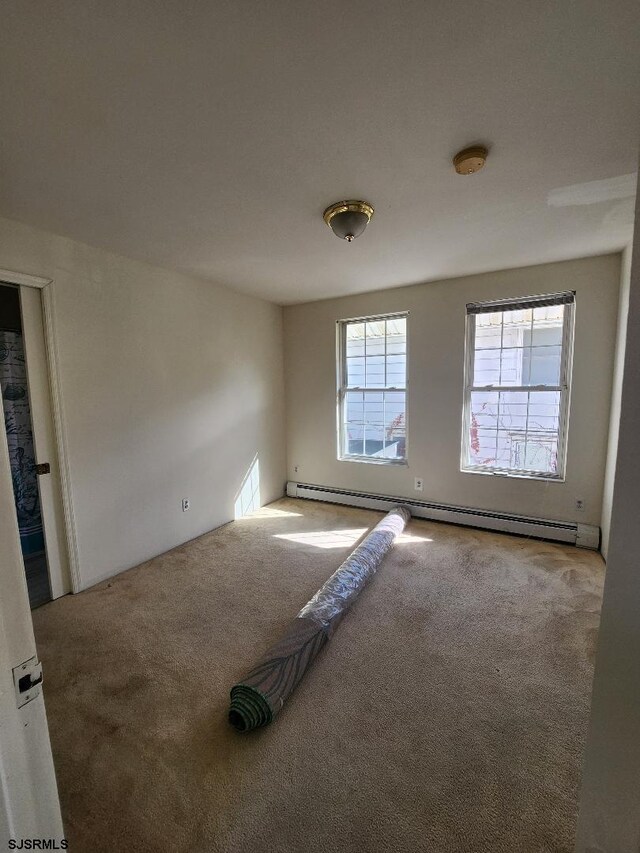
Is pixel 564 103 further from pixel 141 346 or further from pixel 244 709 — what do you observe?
pixel 141 346

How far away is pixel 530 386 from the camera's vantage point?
318 cm

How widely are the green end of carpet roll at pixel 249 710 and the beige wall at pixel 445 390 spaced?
2642 millimetres

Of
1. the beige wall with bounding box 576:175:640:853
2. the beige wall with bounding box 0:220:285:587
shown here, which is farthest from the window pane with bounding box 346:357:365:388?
the beige wall with bounding box 576:175:640:853

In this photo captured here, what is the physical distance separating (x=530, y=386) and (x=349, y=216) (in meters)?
2.26

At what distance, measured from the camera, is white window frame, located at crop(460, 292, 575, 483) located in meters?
2.97

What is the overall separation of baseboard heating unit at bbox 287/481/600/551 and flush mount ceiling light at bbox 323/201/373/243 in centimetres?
271

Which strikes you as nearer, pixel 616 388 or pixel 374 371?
pixel 616 388

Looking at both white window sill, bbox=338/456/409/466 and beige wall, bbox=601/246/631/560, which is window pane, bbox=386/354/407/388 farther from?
beige wall, bbox=601/246/631/560

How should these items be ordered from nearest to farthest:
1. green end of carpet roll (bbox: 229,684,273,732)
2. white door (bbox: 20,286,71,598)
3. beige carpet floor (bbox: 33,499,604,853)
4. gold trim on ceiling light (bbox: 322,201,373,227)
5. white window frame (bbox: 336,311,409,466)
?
1. beige carpet floor (bbox: 33,499,604,853)
2. green end of carpet roll (bbox: 229,684,273,732)
3. gold trim on ceiling light (bbox: 322,201,373,227)
4. white door (bbox: 20,286,71,598)
5. white window frame (bbox: 336,311,409,466)

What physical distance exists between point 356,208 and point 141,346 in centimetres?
193

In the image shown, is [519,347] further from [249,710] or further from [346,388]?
[249,710]

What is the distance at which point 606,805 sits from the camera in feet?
2.18

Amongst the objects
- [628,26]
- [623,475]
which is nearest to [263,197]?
[628,26]

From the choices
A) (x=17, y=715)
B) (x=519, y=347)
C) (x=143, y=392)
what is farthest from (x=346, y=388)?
(x=17, y=715)
